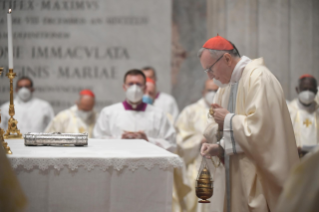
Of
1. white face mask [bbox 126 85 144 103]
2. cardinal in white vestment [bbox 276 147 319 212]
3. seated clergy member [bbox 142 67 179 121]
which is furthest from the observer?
seated clergy member [bbox 142 67 179 121]

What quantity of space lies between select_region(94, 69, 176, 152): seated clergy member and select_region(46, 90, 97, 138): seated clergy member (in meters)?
1.70

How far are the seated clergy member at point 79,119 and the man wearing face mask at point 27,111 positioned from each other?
0.53 metres

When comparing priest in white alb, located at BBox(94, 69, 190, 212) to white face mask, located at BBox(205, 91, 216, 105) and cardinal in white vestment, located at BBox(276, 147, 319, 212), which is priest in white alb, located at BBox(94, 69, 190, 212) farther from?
cardinal in white vestment, located at BBox(276, 147, 319, 212)

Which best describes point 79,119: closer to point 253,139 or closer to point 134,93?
point 134,93

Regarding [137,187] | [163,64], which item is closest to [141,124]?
[137,187]

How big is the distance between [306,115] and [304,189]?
503cm

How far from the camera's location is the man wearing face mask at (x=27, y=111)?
24.0ft

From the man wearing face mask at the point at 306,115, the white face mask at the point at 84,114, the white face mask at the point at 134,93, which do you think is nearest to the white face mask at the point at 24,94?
the white face mask at the point at 84,114

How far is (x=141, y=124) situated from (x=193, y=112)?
1894mm

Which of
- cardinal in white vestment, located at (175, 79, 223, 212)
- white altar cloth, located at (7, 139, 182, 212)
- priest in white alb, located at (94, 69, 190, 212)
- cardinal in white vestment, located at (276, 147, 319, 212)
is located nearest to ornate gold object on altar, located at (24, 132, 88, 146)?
white altar cloth, located at (7, 139, 182, 212)

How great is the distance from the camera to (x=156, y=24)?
8.41 meters

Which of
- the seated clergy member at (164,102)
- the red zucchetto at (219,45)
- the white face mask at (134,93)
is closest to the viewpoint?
the red zucchetto at (219,45)

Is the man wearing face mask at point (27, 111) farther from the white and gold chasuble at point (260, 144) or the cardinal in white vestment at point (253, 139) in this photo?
the white and gold chasuble at point (260, 144)

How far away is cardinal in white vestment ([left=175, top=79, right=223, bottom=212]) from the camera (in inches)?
242
